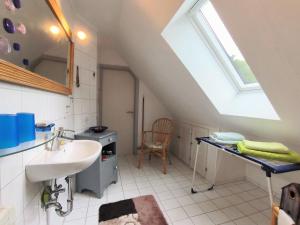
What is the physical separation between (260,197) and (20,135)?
8.54 ft

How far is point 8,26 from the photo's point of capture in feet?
2.48

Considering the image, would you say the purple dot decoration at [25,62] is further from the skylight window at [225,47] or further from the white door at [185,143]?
the white door at [185,143]

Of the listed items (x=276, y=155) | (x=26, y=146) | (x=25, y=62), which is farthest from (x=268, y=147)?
(x=25, y=62)

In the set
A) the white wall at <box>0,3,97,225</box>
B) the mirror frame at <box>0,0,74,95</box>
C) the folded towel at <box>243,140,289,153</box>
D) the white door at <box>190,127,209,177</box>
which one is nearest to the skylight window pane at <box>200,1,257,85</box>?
the folded towel at <box>243,140,289,153</box>

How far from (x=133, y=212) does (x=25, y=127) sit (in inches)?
55.4

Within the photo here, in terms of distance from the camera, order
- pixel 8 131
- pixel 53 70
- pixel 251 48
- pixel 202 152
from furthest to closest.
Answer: pixel 202 152
pixel 53 70
pixel 251 48
pixel 8 131

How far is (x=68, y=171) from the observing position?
0.92 meters

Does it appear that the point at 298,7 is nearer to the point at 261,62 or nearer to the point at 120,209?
the point at 261,62

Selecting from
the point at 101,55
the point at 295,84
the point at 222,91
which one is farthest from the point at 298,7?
the point at 101,55

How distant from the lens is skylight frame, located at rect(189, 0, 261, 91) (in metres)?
1.50

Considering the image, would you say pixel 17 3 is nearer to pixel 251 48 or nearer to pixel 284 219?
pixel 251 48

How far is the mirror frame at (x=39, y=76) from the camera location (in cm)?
72

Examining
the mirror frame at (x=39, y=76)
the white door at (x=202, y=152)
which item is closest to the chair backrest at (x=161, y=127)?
the white door at (x=202, y=152)

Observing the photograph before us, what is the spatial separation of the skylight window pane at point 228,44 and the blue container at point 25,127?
64.4 inches
